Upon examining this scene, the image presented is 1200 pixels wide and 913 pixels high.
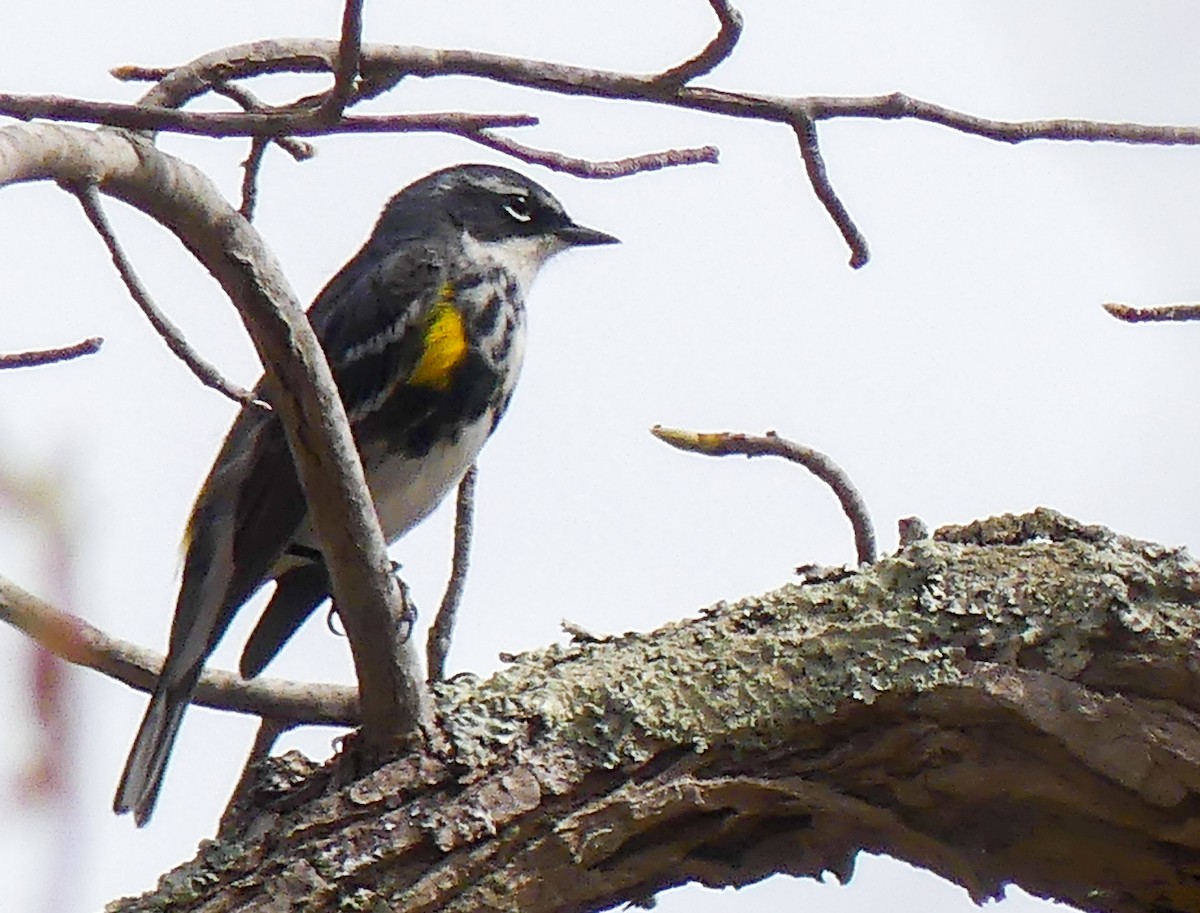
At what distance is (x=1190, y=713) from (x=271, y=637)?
2.06 meters

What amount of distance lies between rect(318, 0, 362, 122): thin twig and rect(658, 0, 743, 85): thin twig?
0.47 metres

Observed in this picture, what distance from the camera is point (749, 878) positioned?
2676 mm

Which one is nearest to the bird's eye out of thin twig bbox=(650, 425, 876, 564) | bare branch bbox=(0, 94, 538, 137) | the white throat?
the white throat

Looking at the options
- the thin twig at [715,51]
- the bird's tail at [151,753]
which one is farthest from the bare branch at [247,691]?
the thin twig at [715,51]

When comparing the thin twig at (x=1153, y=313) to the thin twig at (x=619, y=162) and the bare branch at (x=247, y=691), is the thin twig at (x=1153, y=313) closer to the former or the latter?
the thin twig at (x=619, y=162)

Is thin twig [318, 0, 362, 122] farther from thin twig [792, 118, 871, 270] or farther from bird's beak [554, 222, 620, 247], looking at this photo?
bird's beak [554, 222, 620, 247]

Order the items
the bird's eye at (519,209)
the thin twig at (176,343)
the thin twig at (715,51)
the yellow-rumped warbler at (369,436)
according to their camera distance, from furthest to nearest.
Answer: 1. the bird's eye at (519,209)
2. the yellow-rumped warbler at (369,436)
3. the thin twig at (176,343)
4. the thin twig at (715,51)

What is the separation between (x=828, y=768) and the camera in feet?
8.66

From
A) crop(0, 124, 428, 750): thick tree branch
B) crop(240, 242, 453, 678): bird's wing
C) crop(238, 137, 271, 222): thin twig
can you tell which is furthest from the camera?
crop(240, 242, 453, 678): bird's wing

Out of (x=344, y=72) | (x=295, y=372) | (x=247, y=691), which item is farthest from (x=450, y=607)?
(x=344, y=72)

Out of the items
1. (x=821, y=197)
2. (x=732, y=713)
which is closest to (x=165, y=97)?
(x=821, y=197)

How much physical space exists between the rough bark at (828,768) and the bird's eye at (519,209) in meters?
2.33

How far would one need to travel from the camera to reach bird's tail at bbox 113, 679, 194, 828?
11.3 feet

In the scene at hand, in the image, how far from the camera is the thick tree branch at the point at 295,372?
6.36 feet
